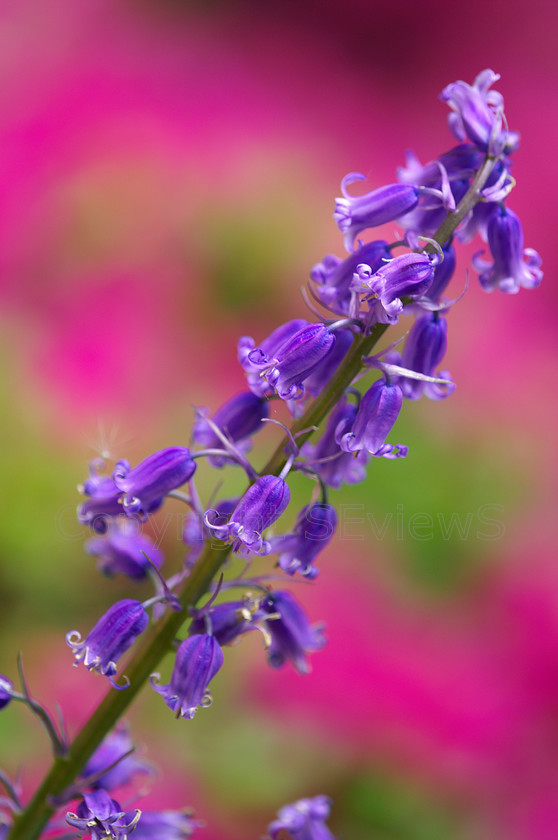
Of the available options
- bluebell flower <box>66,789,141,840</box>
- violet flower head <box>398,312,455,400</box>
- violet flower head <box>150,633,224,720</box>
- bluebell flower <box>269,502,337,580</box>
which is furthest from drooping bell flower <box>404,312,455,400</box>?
bluebell flower <box>66,789,141,840</box>

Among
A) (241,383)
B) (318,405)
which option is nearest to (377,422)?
(318,405)

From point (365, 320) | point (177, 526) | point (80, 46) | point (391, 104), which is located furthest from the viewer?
point (391, 104)

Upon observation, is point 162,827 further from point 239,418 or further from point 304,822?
point 239,418

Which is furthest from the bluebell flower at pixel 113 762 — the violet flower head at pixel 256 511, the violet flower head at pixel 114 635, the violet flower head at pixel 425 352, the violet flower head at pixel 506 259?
the violet flower head at pixel 506 259

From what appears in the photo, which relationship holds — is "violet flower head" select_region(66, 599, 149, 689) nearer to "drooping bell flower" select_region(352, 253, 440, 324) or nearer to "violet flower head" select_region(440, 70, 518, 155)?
"drooping bell flower" select_region(352, 253, 440, 324)

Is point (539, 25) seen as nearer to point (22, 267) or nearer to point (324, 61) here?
point (324, 61)

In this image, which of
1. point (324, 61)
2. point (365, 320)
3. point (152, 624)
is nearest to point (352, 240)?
point (365, 320)
